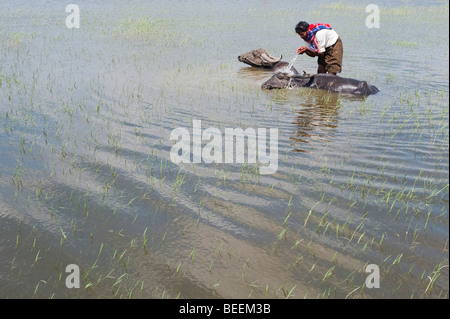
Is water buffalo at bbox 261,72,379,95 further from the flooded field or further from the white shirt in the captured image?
the white shirt

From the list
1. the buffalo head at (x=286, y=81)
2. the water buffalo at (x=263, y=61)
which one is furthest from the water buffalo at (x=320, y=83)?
the water buffalo at (x=263, y=61)

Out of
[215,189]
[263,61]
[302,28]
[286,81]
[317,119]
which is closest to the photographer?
[215,189]

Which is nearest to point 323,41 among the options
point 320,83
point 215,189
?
point 320,83

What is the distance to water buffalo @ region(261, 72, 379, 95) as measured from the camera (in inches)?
282

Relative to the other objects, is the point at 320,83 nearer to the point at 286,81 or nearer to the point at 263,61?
the point at 286,81

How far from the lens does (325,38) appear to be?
7.66m

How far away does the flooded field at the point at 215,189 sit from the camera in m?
2.66

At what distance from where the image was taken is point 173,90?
7.28 metres

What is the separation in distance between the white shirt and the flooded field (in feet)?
3.32

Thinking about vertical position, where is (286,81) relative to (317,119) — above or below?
above

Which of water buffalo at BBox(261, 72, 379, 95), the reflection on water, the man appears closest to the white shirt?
the man

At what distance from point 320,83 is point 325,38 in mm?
857
